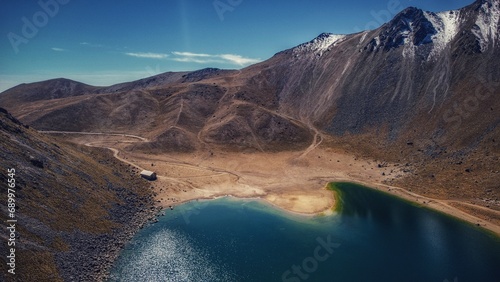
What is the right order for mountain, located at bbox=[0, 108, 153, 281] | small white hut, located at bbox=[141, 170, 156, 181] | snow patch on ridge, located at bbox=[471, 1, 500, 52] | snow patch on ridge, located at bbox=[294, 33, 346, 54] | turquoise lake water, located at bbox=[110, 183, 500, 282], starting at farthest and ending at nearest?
snow patch on ridge, located at bbox=[294, 33, 346, 54] → snow patch on ridge, located at bbox=[471, 1, 500, 52] → small white hut, located at bbox=[141, 170, 156, 181] → turquoise lake water, located at bbox=[110, 183, 500, 282] → mountain, located at bbox=[0, 108, 153, 281]

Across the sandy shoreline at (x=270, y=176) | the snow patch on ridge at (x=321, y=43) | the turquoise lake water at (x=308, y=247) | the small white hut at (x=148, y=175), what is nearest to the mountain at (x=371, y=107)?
the snow patch on ridge at (x=321, y=43)

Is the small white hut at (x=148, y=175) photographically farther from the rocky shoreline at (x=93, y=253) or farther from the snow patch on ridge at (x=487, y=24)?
the snow patch on ridge at (x=487, y=24)

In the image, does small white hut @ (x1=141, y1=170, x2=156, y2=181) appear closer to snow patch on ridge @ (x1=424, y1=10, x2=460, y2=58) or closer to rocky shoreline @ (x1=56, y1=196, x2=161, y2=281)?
rocky shoreline @ (x1=56, y1=196, x2=161, y2=281)

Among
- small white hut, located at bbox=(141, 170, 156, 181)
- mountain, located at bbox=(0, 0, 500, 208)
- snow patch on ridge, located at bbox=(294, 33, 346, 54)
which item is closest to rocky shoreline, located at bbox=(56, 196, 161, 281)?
small white hut, located at bbox=(141, 170, 156, 181)

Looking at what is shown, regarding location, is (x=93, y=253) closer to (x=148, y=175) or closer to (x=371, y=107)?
(x=148, y=175)

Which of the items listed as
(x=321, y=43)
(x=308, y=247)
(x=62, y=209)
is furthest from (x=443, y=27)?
(x=62, y=209)

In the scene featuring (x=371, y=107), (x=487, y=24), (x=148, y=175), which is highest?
(x=487, y=24)
